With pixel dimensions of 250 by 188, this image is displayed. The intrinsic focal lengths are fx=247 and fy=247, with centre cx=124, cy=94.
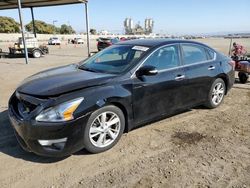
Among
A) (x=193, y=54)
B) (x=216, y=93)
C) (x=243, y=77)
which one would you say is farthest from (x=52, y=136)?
(x=243, y=77)

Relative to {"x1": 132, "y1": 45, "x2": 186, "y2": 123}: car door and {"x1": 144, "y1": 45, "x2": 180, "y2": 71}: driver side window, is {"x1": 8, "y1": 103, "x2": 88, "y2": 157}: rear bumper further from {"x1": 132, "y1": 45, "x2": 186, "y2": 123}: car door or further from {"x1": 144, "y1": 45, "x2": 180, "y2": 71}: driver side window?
{"x1": 144, "y1": 45, "x2": 180, "y2": 71}: driver side window

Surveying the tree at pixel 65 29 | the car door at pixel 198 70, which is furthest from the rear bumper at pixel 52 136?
the tree at pixel 65 29

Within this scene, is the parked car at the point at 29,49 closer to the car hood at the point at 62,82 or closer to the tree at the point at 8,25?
the car hood at the point at 62,82

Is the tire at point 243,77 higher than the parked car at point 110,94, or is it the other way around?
the parked car at point 110,94

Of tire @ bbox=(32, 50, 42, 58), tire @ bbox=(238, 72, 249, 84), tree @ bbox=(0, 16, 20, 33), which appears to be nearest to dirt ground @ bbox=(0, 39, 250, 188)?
tire @ bbox=(238, 72, 249, 84)

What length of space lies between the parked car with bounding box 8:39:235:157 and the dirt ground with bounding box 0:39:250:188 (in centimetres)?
24

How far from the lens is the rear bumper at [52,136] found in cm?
308

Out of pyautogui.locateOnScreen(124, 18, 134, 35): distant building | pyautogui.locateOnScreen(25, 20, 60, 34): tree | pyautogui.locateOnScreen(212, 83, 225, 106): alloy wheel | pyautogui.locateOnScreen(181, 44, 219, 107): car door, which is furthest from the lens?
pyautogui.locateOnScreen(124, 18, 134, 35): distant building

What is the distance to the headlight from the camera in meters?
3.10

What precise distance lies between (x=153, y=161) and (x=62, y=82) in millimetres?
1712

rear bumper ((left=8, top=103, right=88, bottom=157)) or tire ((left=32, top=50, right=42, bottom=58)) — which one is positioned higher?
rear bumper ((left=8, top=103, right=88, bottom=157))

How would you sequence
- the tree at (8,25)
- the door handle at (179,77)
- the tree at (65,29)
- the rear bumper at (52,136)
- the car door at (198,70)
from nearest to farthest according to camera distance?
the rear bumper at (52,136) < the door handle at (179,77) < the car door at (198,70) < the tree at (8,25) < the tree at (65,29)

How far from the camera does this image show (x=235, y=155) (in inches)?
140

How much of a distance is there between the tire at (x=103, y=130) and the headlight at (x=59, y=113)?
31 centimetres
